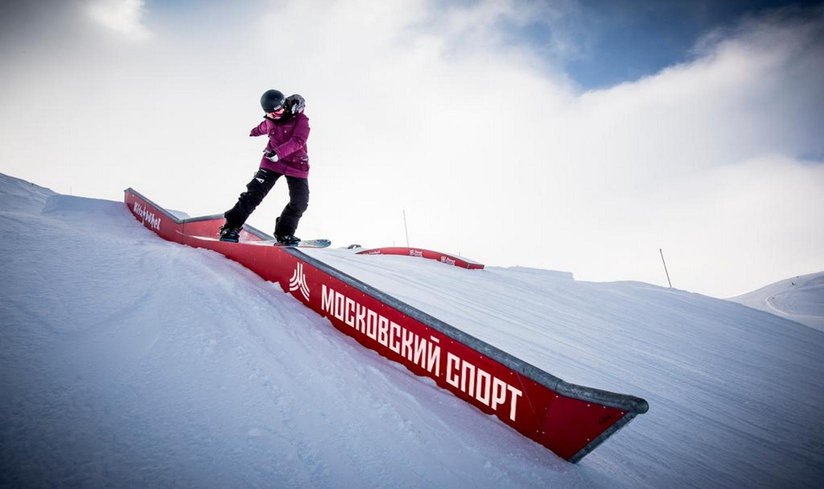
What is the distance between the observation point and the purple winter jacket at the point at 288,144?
3.73m

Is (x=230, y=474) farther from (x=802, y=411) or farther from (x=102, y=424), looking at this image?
(x=802, y=411)

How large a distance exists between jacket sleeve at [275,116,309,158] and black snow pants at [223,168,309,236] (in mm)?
452

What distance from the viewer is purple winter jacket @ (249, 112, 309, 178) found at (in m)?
3.73

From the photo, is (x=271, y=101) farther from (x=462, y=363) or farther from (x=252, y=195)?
(x=462, y=363)

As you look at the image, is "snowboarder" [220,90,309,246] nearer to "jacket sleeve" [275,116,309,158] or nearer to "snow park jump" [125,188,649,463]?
"jacket sleeve" [275,116,309,158]

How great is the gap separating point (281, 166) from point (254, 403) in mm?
3170

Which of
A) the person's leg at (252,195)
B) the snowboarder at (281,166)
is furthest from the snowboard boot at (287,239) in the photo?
the person's leg at (252,195)

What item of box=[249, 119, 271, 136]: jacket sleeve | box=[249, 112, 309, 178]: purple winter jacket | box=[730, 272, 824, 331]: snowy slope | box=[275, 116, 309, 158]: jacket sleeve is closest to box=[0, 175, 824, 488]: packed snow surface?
box=[249, 112, 309, 178]: purple winter jacket

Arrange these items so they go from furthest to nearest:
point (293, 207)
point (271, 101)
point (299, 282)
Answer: point (293, 207)
point (271, 101)
point (299, 282)

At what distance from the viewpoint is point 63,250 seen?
9.68 feet

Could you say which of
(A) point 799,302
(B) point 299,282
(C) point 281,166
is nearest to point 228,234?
(C) point 281,166

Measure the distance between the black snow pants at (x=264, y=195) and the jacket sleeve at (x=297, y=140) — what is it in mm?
452

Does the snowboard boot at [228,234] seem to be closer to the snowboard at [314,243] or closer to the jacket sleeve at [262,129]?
the snowboard at [314,243]

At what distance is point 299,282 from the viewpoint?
3.17 metres
